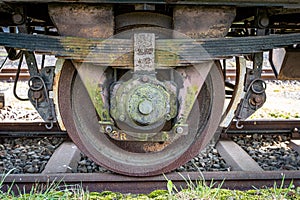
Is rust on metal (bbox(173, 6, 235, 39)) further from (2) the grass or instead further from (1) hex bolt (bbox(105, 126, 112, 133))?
(2) the grass

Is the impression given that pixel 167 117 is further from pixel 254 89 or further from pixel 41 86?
pixel 41 86

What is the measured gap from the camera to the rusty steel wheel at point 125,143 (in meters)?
3.15

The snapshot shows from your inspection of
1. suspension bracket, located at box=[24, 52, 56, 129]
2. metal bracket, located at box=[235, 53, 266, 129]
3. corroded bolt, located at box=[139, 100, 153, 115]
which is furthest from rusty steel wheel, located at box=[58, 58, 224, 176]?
corroded bolt, located at box=[139, 100, 153, 115]

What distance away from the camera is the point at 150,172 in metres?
3.18

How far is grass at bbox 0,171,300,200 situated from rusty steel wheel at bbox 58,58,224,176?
0.19m

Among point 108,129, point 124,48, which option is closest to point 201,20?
point 124,48

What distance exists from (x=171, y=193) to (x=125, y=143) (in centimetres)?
57

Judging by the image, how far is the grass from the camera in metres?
2.84

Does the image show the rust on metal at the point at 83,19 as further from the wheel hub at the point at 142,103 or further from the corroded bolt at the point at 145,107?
the corroded bolt at the point at 145,107

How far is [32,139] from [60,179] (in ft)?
5.75

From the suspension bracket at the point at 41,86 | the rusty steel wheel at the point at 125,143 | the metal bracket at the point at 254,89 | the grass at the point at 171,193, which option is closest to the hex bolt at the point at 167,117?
the rusty steel wheel at the point at 125,143

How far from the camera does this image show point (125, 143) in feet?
11.0

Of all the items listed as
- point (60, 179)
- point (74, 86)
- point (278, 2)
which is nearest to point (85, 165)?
point (60, 179)

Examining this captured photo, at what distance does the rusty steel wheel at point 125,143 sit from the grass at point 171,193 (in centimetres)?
19
